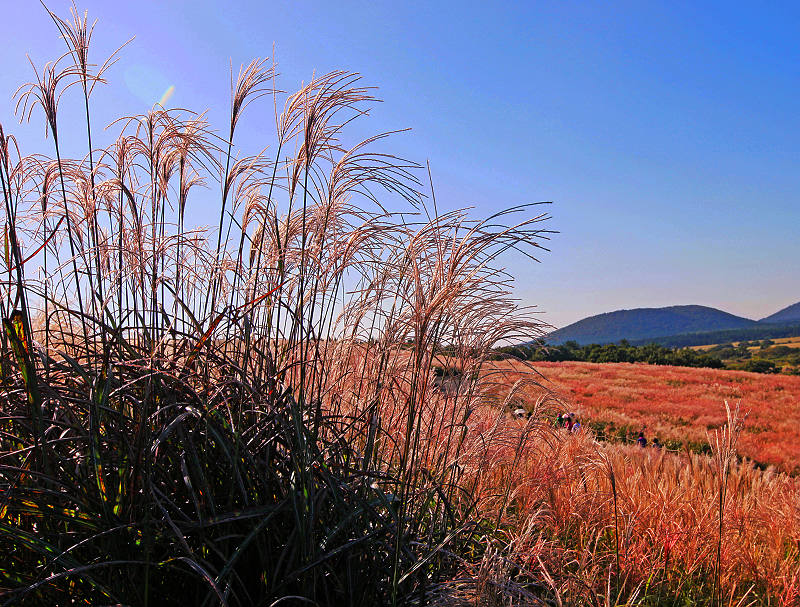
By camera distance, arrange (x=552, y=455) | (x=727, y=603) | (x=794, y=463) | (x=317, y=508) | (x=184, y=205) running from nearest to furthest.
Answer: (x=317, y=508) → (x=727, y=603) → (x=184, y=205) → (x=552, y=455) → (x=794, y=463)

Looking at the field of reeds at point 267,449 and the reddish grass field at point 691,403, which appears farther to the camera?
the reddish grass field at point 691,403

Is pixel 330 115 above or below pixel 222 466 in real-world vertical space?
above

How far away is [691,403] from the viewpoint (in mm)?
22906

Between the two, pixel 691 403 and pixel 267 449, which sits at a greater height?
pixel 267 449

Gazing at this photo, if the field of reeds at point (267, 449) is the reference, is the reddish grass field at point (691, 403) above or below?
below

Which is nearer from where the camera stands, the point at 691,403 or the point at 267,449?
the point at 267,449

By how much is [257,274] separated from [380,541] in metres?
1.23

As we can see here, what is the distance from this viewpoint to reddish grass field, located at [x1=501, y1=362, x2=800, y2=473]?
16023 millimetres

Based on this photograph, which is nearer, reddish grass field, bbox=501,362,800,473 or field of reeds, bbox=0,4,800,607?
field of reeds, bbox=0,4,800,607

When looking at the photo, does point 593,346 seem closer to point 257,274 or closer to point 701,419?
point 701,419

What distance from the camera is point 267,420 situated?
6.87 ft

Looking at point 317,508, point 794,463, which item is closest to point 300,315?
point 317,508

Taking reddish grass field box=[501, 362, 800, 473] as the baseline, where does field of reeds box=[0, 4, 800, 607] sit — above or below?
above

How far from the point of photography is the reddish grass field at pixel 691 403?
1602 centimetres
